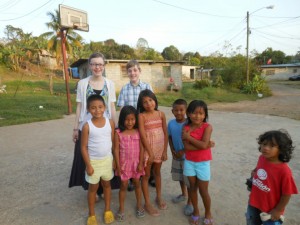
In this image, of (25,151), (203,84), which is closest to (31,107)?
(25,151)

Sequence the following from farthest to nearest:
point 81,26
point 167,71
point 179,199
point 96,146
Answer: point 167,71 → point 81,26 → point 179,199 → point 96,146

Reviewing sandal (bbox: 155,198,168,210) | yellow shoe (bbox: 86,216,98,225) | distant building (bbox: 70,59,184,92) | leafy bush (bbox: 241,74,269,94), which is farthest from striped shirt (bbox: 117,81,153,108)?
leafy bush (bbox: 241,74,269,94)

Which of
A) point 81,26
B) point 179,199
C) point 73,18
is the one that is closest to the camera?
point 179,199

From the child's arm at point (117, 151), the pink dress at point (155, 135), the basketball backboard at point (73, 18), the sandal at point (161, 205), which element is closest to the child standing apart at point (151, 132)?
the pink dress at point (155, 135)

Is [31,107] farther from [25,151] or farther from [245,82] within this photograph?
[245,82]

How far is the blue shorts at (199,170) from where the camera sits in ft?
7.36

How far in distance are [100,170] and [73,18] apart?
7.67 m

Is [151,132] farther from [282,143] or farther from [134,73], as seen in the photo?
[282,143]

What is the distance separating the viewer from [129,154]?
93.6 inches

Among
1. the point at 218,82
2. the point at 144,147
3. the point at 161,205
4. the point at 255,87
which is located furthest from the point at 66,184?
the point at 218,82

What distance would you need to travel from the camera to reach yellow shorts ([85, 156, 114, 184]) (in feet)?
7.57

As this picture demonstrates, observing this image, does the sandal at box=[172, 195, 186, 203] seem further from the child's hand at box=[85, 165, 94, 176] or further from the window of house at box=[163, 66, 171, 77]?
the window of house at box=[163, 66, 171, 77]

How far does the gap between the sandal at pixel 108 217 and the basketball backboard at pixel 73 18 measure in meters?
7.53

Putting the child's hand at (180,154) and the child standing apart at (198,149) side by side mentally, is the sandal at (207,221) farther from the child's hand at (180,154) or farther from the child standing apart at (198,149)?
the child's hand at (180,154)
